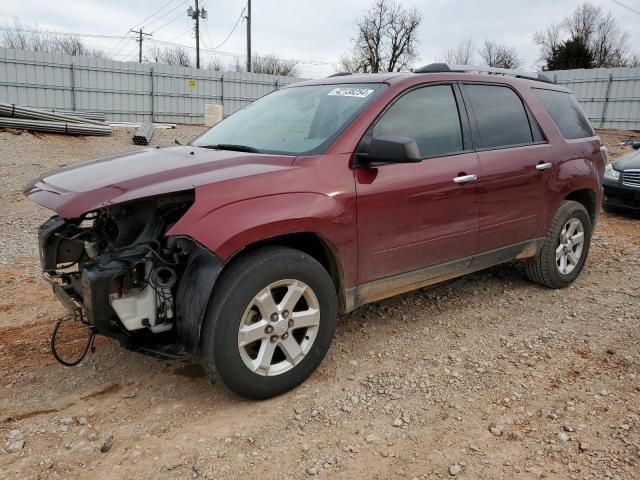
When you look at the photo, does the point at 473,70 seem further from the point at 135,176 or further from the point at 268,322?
the point at 135,176


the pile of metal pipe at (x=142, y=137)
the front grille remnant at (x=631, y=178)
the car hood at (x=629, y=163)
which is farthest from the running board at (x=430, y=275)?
the pile of metal pipe at (x=142, y=137)

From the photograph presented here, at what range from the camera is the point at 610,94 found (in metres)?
23.4

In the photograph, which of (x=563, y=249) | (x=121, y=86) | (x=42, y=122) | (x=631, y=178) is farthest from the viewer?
(x=121, y=86)

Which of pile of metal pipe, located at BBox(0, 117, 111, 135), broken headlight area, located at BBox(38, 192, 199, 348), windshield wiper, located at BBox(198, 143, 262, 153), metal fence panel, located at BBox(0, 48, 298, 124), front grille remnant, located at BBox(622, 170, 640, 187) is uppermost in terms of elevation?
metal fence panel, located at BBox(0, 48, 298, 124)

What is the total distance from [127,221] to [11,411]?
1.15 m

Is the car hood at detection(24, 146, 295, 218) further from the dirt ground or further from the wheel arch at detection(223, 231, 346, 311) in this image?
the dirt ground

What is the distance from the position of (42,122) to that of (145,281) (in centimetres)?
1391

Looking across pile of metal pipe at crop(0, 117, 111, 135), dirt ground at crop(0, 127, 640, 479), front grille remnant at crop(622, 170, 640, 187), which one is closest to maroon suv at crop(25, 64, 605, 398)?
dirt ground at crop(0, 127, 640, 479)

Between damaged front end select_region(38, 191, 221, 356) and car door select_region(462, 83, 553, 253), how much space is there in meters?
2.12

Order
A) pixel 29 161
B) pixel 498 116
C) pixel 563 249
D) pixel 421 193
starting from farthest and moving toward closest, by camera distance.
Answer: pixel 29 161 < pixel 563 249 < pixel 498 116 < pixel 421 193

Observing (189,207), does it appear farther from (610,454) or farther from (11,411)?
(610,454)

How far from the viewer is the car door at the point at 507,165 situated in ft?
12.2

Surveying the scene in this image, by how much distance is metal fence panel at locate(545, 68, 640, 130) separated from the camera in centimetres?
2272

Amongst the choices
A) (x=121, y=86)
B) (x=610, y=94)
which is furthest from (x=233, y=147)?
(x=610, y=94)
